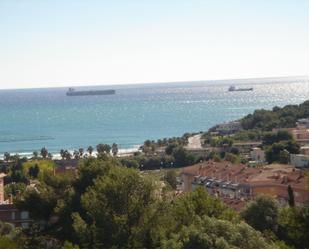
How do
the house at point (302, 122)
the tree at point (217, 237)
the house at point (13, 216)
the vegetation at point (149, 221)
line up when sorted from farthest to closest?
1. the house at point (302, 122)
2. the house at point (13, 216)
3. the vegetation at point (149, 221)
4. the tree at point (217, 237)

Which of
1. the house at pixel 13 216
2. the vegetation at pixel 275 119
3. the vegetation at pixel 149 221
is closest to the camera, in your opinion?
the vegetation at pixel 149 221

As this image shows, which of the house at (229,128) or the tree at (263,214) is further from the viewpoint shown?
the house at (229,128)

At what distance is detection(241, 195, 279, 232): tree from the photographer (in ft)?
73.4

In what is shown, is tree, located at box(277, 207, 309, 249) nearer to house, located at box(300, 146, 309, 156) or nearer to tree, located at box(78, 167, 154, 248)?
tree, located at box(78, 167, 154, 248)

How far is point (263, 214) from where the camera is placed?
22.5m

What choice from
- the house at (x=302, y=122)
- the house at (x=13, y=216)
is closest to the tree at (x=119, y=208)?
the house at (x=13, y=216)

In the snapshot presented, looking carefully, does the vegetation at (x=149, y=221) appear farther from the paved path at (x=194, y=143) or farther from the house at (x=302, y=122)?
the house at (x=302, y=122)

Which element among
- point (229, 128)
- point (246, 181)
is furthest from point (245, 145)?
point (246, 181)

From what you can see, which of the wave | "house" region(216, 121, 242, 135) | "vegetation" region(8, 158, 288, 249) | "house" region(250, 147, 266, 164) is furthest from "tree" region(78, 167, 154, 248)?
the wave

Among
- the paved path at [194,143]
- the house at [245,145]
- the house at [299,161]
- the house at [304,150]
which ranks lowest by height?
the paved path at [194,143]

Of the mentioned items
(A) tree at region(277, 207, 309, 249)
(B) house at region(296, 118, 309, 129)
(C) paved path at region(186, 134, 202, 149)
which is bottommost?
(C) paved path at region(186, 134, 202, 149)

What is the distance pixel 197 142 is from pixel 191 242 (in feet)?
214

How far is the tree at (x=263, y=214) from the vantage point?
2238 cm

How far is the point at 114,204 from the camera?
16.3m
